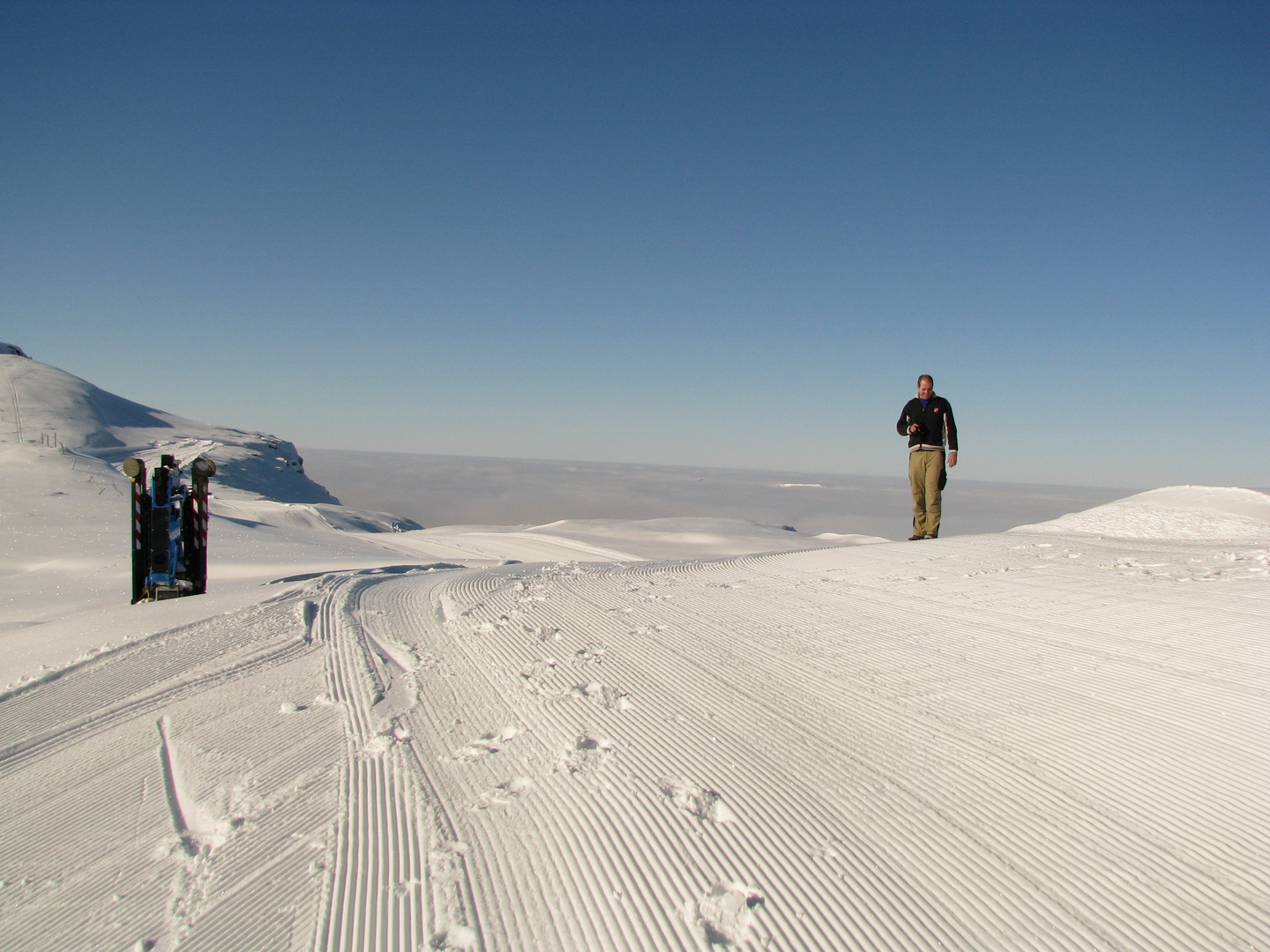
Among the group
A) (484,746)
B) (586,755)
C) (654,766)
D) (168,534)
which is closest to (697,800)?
(654,766)

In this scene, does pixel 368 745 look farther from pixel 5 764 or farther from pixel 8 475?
pixel 8 475

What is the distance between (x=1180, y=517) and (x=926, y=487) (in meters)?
3.08

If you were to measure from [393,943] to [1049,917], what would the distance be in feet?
4.80

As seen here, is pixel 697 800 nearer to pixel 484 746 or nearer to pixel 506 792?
pixel 506 792

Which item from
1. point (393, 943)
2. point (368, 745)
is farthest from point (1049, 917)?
point (368, 745)

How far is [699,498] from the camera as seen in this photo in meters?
57.1

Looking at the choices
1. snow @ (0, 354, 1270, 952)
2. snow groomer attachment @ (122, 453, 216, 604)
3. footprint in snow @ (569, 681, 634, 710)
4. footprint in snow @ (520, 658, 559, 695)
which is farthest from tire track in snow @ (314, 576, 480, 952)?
snow groomer attachment @ (122, 453, 216, 604)

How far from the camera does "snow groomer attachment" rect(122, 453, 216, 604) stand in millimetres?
4820

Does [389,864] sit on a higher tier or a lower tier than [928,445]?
lower

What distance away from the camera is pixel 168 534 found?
16.2 ft

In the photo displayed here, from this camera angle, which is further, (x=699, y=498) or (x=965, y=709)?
(x=699, y=498)

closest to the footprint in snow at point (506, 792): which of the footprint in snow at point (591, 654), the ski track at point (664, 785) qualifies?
the ski track at point (664, 785)

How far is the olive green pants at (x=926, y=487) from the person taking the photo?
7039mm

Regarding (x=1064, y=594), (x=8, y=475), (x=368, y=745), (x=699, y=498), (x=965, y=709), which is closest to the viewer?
(x=368, y=745)
